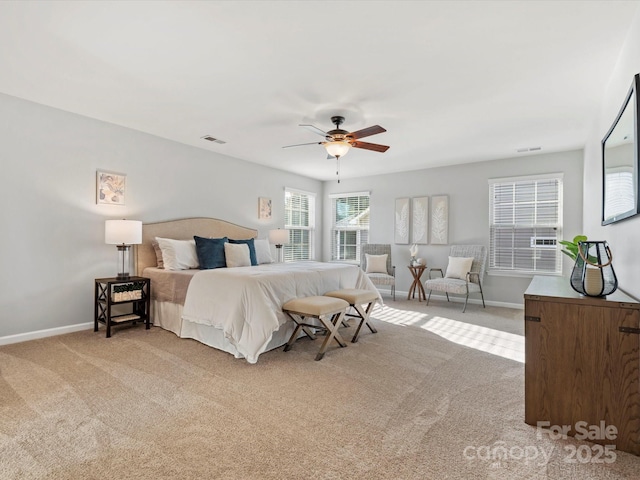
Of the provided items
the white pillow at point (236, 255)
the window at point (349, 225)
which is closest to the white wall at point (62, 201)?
the white pillow at point (236, 255)

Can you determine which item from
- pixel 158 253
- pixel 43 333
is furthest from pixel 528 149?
pixel 43 333

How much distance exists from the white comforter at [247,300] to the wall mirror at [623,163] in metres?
2.65

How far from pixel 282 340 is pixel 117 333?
76.4 inches

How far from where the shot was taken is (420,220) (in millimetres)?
6469

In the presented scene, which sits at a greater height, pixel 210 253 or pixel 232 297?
pixel 210 253

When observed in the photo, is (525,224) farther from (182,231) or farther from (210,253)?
(182,231)

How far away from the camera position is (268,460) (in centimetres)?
167

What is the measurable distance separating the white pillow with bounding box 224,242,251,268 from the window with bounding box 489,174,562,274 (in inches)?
161

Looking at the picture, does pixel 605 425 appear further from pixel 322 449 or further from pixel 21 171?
pixel 21 171

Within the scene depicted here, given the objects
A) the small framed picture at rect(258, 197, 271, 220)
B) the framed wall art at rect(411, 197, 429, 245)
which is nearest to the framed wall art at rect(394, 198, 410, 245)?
the framed wall art at rect(411, 197, 429, 245)

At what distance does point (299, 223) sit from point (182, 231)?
2.91 metres

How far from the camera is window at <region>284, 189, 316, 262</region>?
7047 mm

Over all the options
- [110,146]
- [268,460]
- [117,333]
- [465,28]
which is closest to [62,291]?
[117,333]

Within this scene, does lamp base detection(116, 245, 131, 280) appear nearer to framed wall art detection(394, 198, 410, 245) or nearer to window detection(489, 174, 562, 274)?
framed wall art detection(394, 198, 410, 245)
